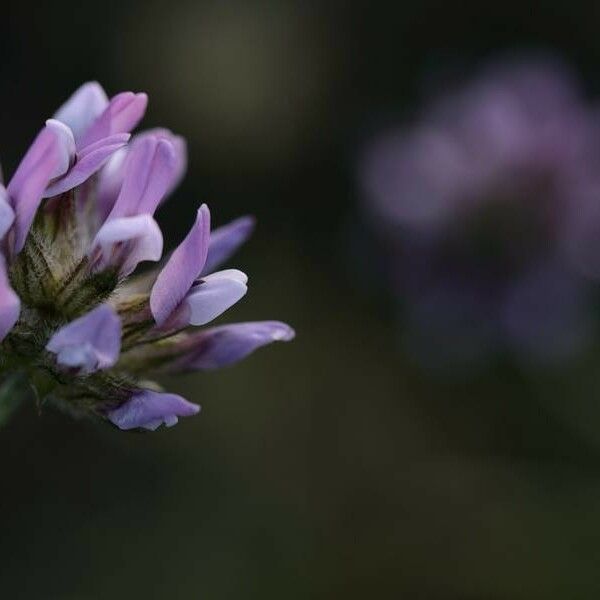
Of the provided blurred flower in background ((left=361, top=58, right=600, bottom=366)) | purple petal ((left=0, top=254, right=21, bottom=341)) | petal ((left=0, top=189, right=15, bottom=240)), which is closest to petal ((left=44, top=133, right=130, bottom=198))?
petal ((left=0, top=189, right=15, bottom=240))

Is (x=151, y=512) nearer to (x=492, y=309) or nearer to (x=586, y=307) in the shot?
(x=492, y=309)

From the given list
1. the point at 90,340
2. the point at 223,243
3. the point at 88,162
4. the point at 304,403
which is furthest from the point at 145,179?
the point at 304,403

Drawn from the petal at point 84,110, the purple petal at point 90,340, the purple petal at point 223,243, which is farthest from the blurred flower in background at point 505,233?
the purple petal at point 90,340

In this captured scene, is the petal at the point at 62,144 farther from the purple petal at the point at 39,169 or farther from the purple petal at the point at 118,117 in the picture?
the purple petal at the point at 118,117

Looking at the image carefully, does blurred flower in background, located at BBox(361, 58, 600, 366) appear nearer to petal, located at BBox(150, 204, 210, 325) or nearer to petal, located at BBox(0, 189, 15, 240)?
petal, located at BBox(150, 204, 210, 325)

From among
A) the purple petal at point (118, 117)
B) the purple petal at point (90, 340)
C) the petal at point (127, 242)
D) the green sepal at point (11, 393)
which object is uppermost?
the purple petal at point (118, 117)

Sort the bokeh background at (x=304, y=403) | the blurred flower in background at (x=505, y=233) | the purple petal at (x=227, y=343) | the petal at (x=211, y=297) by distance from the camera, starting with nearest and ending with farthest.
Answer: the petal at (x=211, y=297), the purple petal at (x=227, y=343), the blurred flower in background at (x=505, y=233), the bokeh background at (x=304, y=403)

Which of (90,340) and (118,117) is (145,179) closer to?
(118,117)
